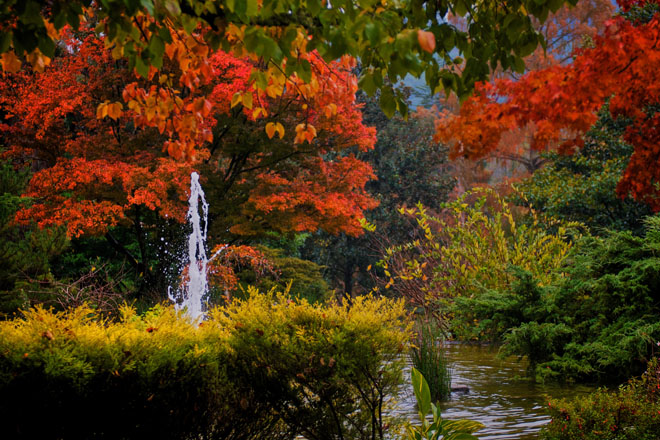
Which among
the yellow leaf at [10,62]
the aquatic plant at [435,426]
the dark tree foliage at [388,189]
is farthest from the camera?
the dark tree foliage at [388,189]

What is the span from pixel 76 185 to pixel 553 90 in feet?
32.2

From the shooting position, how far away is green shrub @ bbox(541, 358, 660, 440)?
3.41 metres

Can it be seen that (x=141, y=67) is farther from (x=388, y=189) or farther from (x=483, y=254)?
(x=388, y=189)

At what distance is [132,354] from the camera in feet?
11.2

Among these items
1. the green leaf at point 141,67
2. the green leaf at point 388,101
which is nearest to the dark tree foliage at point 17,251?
the green leaf at point 141,67

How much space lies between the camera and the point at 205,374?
365 centimetres

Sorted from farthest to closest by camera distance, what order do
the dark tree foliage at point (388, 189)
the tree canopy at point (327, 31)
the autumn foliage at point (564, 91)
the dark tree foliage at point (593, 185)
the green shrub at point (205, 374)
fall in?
the dark tree foliage at point (388, 189) → the dark tree foliage at point (593, 185) → the autumn foliage at point (564, 91) → the green shrub at point (205, 374) → the tree canopy at point (327, 31)

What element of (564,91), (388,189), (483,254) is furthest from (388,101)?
(388,189)

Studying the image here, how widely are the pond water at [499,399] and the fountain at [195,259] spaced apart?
6068mm

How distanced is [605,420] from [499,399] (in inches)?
112

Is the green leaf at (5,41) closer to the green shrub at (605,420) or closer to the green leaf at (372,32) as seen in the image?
the green leaf at (372,32)

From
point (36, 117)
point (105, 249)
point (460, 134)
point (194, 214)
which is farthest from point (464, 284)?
point (105, 249)

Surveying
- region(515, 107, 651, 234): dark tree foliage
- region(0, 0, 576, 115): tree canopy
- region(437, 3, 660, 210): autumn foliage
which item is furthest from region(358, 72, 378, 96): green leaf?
region(515, 107, 651, 234): dark tree foliage

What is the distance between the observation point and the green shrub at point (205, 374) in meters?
3.30
